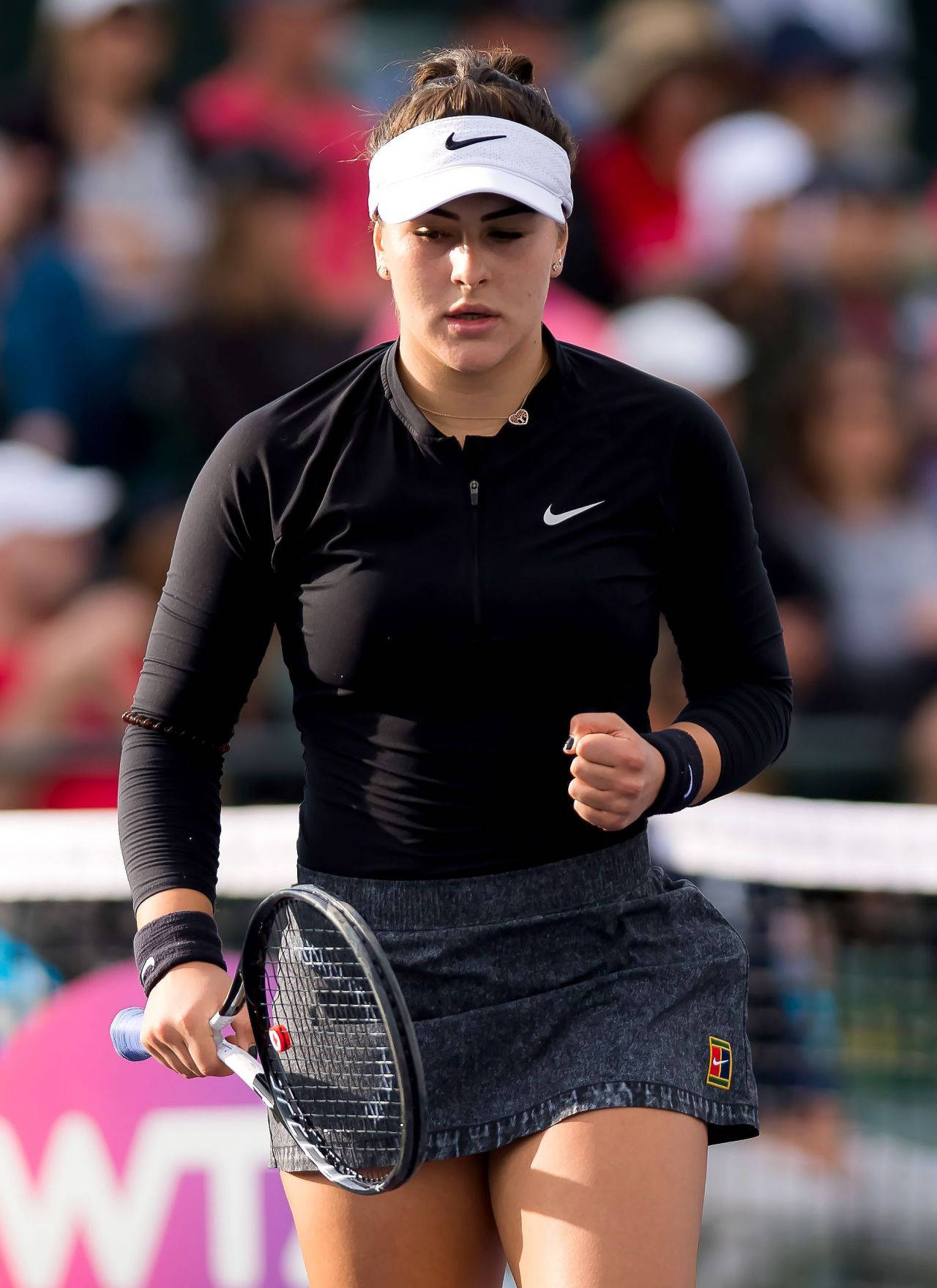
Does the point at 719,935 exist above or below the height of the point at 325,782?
below

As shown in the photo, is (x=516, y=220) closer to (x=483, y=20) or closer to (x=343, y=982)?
(x=343, y=982)

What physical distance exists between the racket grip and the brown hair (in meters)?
1.15

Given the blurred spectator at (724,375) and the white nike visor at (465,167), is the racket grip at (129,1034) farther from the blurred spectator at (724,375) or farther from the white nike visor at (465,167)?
the blurred spectator at (724,375)

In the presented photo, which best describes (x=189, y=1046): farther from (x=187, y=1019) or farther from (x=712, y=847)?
(x=712, y=847)

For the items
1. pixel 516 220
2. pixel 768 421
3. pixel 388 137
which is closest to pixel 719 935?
pixel 516 220

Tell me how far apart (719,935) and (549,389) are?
727 millimetres

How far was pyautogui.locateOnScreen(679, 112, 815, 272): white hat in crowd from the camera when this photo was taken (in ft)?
22.1

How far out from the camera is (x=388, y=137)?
239 cm

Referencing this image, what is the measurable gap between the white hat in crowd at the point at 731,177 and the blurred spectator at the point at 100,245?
180cm

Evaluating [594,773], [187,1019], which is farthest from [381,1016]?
[594,773]

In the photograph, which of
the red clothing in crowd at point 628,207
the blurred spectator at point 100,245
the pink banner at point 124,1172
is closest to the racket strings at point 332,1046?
the pink banner at point 124,1172

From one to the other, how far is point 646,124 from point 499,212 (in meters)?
4.96

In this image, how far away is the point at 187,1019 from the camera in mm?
2182

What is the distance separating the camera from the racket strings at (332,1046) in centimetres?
212
